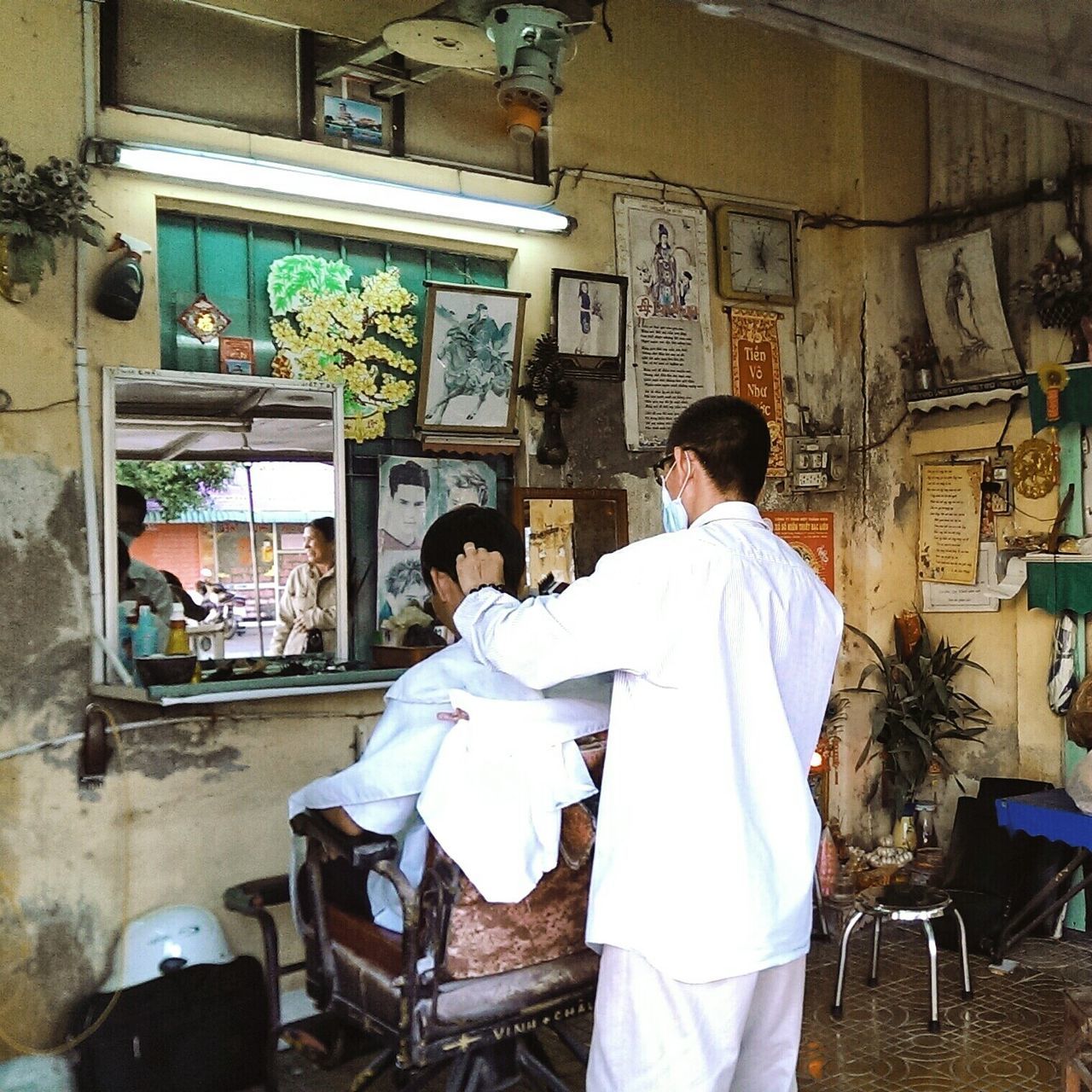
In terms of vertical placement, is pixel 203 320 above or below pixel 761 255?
below

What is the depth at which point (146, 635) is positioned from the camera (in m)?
3.26

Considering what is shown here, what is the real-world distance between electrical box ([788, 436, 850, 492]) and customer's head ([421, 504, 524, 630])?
7.89 feet

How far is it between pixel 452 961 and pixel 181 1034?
3.55 ft

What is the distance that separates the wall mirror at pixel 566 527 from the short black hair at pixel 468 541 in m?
1.37

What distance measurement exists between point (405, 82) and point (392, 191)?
0.36 metres

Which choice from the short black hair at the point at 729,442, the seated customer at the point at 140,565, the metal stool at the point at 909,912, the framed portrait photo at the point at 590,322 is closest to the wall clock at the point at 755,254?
the framed portrait photo at the point at 590,322

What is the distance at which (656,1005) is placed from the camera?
6.79ft

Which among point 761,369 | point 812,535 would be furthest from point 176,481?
point 812,535

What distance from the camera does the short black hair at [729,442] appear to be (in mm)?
2217

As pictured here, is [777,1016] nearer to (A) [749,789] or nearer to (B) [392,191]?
(A) [749,789]

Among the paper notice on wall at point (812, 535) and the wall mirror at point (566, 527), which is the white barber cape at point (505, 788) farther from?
the paper notice on wall at point (812, 535)

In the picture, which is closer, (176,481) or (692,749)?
(692,749)

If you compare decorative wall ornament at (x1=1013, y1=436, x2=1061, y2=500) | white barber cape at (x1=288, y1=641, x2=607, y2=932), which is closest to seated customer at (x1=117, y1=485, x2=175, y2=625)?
white barber cape at (x1=288, y1=641, x2=607, y2=932)

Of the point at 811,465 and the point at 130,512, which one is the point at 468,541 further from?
the point at 811,465
